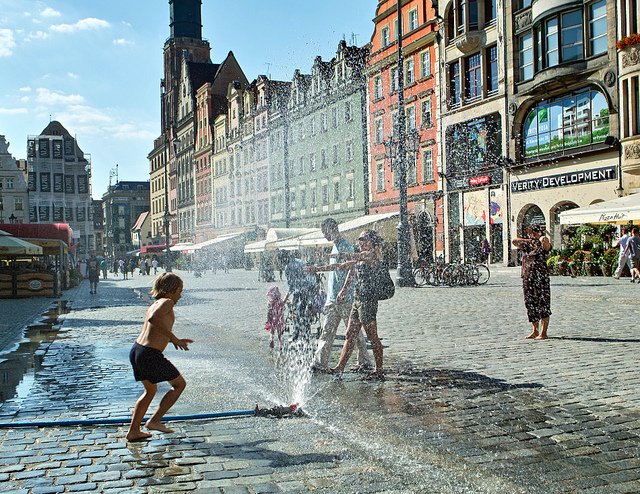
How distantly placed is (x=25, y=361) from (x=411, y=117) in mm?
37326

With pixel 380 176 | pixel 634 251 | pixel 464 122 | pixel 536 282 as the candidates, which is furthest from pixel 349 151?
pixel 536 282

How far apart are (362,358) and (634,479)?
4.48m

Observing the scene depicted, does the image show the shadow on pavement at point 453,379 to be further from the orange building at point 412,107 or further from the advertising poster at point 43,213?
the advertising poster at point 43,213

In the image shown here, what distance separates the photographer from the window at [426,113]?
42812 millimetres

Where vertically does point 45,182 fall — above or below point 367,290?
above

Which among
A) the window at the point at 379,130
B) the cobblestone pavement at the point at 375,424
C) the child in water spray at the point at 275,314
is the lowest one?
the cobblestone pavement at the point at 375,424

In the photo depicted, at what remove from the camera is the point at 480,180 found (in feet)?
126

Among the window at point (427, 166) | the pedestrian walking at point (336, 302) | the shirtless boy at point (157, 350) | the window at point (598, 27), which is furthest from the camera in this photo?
the window at point (427, 166)

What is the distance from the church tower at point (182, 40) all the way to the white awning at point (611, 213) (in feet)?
287

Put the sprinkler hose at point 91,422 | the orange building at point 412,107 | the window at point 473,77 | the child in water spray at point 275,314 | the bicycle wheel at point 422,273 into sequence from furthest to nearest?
the orange building at point 412,107 → the window at point 473,77 → the bicycle wheel at point 422,273 → the child in water spray at point 275,314 → the sprinkler hose at point 91,422

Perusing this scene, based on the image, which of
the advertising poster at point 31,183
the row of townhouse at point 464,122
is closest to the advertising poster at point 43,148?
the advertising poster at point 31,183

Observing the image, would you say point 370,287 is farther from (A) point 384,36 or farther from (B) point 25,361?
(A) point 384,36

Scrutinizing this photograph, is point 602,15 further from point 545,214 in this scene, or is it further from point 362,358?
point 362,358

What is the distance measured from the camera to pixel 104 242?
552 feet
